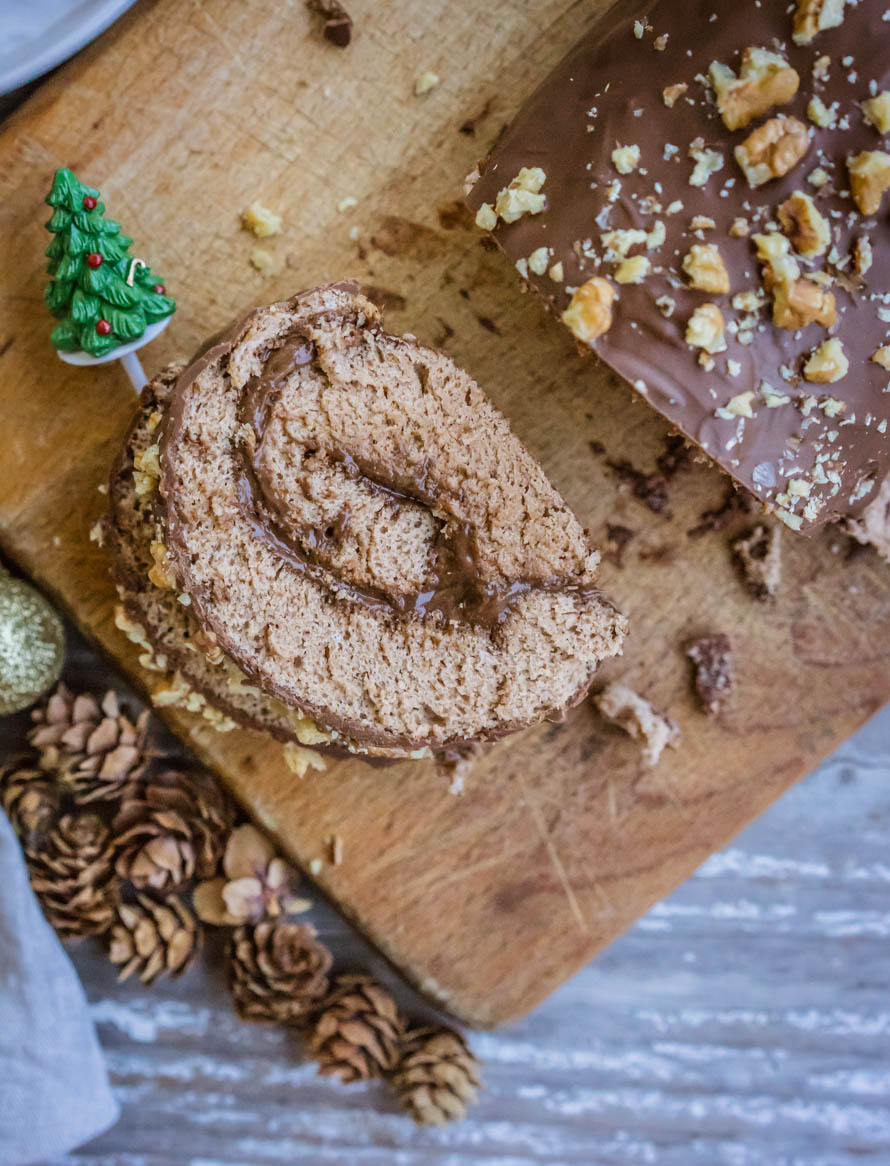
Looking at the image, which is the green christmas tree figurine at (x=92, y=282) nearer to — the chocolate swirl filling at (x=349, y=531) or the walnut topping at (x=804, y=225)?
the chocolate swirl filling at (x=349, y=531)

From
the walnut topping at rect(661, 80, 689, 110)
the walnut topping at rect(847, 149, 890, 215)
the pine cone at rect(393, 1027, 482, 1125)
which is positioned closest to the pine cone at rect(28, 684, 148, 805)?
the pine cone at rect(393, 1027, 482, 1125)

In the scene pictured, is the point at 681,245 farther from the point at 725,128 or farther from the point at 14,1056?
the point at 14,1056

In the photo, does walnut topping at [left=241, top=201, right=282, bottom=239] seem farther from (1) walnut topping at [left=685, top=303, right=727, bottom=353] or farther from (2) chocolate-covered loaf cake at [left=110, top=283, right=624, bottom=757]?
(1) walnut topping at [left=685, top=303, right=727, bottom=353]

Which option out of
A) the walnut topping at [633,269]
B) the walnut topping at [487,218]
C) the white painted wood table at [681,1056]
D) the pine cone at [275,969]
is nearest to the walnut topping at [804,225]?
the walnut topping at [633,269]

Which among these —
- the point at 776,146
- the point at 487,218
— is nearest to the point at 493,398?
the point at 487,218

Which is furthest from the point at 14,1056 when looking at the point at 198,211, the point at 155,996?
the point at 198,211

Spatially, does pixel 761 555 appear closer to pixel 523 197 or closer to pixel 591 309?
pixel 591 309
